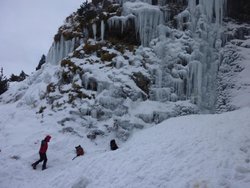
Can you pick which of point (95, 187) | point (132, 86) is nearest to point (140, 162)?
point (95, 187)

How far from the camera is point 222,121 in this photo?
49.0 feet

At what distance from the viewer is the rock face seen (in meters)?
25.8

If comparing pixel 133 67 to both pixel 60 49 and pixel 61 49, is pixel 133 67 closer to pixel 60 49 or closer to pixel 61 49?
pixel 61 49

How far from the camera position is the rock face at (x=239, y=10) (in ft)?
84.7

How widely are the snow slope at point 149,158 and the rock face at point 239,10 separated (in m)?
11.8

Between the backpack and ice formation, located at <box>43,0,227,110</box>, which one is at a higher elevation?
ice formation, located at <box>43,0,227,110</box>

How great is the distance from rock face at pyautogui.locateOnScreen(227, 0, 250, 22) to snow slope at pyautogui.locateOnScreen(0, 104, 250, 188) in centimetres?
1180

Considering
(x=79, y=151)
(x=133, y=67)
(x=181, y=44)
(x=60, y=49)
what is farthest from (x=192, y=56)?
(x=79, y=151)

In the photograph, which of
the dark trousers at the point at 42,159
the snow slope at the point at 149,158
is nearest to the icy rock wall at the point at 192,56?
the snow slope at the point at 149,158

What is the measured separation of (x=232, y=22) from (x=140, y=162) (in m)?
16.8

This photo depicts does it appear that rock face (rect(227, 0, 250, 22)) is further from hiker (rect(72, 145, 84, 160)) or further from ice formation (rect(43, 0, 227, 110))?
hiker (rect(72, 145, 84, 160))

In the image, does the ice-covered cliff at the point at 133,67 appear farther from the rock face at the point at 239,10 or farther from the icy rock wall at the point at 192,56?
the rock face at the point at 239,10

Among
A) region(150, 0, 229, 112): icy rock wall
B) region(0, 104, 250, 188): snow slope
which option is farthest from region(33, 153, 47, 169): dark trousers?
region(150, 0, 229, 112): icy rock wall

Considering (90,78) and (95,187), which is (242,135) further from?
(90,78)
